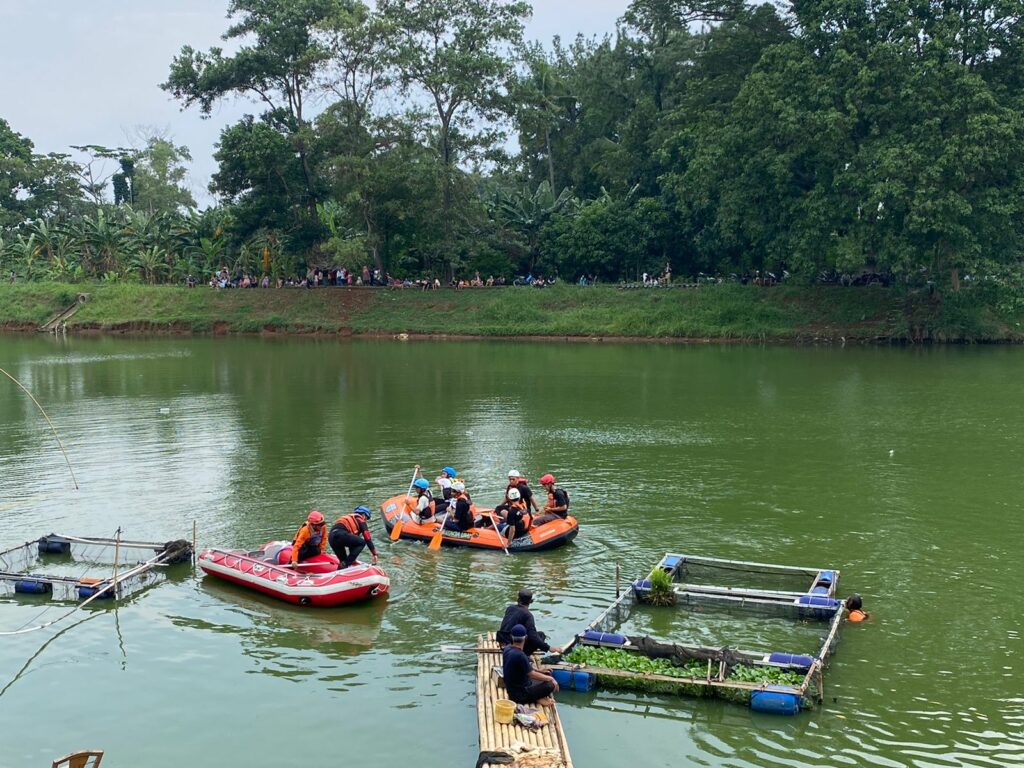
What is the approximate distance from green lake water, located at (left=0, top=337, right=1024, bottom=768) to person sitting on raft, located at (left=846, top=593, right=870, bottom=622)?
0.40m

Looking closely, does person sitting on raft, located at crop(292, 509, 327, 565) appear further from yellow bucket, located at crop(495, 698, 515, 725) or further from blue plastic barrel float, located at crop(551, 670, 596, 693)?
yellow bucket, located at crop(495, 698, 515, 725)

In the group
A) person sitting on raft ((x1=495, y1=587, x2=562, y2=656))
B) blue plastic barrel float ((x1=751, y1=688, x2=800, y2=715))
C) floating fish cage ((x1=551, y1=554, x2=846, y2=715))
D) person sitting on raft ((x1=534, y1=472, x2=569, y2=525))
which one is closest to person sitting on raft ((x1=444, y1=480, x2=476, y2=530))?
person sitting on raft ((x1=534, y1=472, x2=569, y2=525))

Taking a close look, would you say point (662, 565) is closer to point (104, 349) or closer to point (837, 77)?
point (837, 77)

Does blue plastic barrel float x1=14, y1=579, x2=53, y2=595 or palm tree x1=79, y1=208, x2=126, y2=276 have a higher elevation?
palm tree x1=79, y1=208, x2=126, y2=276

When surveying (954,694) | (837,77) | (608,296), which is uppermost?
(837,77)

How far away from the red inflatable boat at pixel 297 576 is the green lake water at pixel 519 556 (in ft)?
0.91

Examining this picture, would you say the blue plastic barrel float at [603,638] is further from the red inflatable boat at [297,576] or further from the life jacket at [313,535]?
the life jacket at [313,535]

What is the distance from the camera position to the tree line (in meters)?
Answer: 50.0

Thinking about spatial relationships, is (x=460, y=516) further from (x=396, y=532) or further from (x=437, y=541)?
(x=396, y=532)

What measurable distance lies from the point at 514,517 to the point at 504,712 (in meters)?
7.71

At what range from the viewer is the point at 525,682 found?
12609mm

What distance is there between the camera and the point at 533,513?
68.7ft

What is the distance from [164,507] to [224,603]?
6.44m

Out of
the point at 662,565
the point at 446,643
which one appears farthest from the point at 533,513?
the point at 446,643
